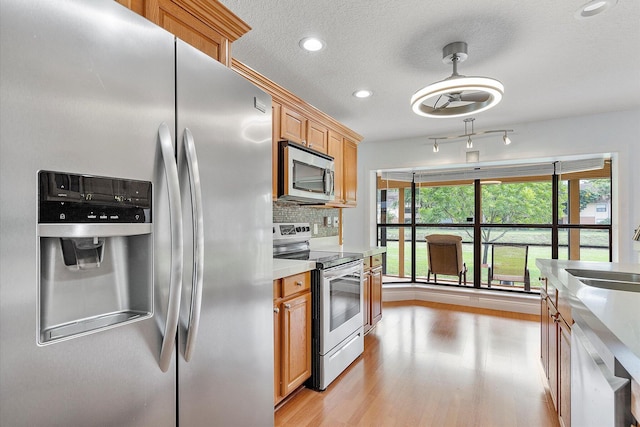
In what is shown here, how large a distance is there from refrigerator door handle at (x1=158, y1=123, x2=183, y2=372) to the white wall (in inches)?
171

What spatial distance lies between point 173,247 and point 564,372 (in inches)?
75.4

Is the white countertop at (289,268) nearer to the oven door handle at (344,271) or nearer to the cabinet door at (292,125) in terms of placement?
the oven door handle at (344,271)

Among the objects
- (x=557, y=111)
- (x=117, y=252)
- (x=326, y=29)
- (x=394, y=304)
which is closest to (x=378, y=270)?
(x=394, y=304)

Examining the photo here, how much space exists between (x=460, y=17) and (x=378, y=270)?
7.92 ft

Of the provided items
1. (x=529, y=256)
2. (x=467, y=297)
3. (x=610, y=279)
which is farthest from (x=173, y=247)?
(x=529, y=256)

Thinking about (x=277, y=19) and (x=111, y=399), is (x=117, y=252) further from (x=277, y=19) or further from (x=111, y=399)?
(x=277, y=19)

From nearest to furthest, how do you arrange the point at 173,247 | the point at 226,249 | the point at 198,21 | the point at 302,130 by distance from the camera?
1. the point at 173,247
2. the point at 226,249
3. the point at 198,21
4. the point at 302,130

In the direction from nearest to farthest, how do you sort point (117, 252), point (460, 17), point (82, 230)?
point (82, 230) → point (117, 252) → point (460, 17)

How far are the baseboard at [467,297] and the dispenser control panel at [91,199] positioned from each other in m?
4.54

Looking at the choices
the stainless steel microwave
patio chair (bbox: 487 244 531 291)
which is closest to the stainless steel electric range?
the stainless steel microwave

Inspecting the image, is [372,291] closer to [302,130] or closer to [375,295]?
[375,295]

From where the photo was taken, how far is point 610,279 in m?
2.12

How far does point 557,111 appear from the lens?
3705 millimetres

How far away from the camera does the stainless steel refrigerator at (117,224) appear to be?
2.22 feet
